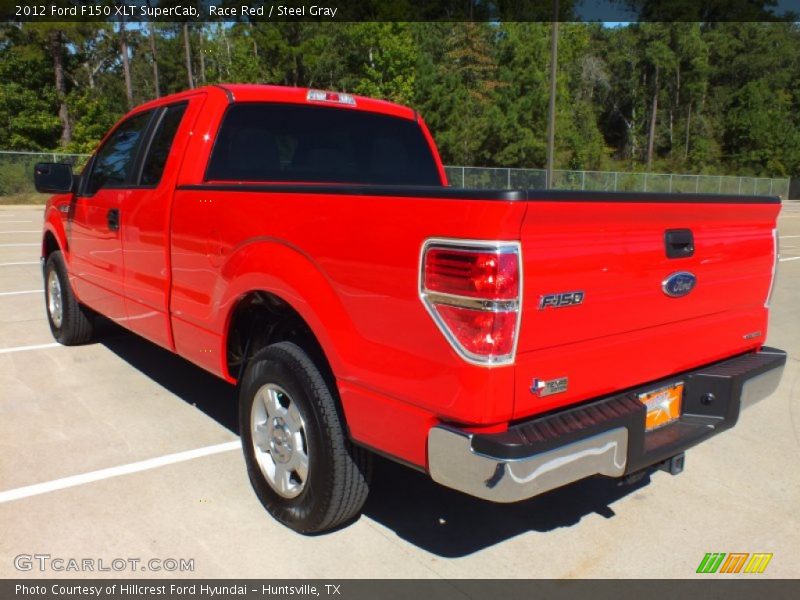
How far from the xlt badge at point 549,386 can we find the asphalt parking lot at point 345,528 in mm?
904

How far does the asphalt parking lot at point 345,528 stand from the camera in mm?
2961

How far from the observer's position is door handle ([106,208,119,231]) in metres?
4.54

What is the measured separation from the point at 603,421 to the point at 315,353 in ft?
4.06

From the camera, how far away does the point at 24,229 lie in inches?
714

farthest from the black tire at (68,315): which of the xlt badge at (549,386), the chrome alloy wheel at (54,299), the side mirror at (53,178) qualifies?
the xlt badge at (549,386)

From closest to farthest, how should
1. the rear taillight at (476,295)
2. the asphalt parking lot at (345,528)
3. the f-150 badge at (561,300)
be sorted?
1. the rear taillight at (476,295)
2. the f-150 badge at (561,300)
3. the asphalt parking lot at (345,528)

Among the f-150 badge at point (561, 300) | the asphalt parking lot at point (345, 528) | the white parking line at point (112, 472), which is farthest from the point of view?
the white parking line at point (112, 472)

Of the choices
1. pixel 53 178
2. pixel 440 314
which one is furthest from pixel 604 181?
pixel 440 314

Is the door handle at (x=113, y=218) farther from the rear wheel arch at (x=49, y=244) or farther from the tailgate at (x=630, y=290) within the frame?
the tailgate at (x=630, y=290)

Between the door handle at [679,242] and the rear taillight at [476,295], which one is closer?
the rear taillight at [476,295]

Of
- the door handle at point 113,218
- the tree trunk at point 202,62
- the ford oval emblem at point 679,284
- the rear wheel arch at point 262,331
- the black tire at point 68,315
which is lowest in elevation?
the black tire at point 68,315
